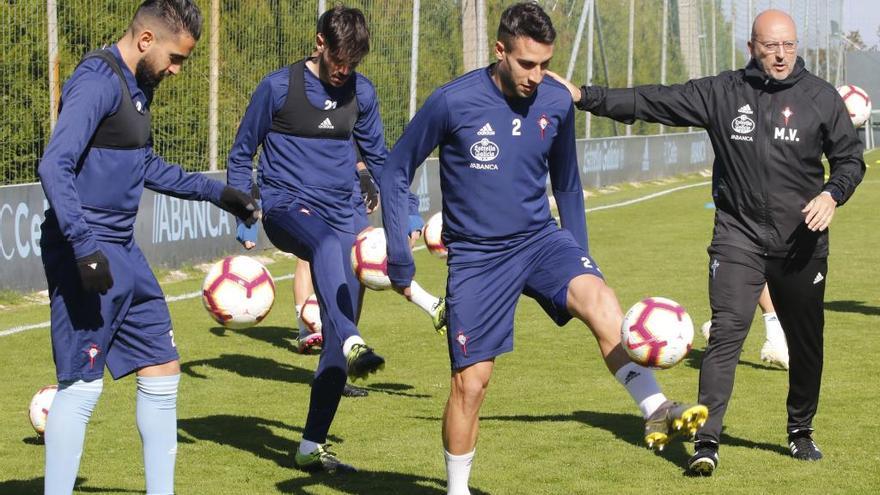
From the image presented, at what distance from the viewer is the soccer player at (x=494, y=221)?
578cm

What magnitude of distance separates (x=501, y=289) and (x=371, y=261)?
1526mm

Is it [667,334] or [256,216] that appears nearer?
[667,334]

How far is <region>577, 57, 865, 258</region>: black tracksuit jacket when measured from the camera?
6828 millimetres

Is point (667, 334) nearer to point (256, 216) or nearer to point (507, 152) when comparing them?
point (507, 152)

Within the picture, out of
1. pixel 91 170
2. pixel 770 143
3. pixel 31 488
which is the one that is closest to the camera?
pixel 91 170

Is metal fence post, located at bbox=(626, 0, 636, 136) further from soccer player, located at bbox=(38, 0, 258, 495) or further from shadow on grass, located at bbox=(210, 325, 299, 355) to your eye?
soccer player, located at bbox=(38, 0, 258, 495)

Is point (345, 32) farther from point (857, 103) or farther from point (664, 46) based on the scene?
point (664, 46)

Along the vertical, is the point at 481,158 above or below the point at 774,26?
below

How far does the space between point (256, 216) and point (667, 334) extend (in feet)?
6.01

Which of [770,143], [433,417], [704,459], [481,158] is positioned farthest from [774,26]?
[433,417]

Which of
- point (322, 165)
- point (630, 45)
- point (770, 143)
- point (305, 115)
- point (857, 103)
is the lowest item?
point (322, 165)

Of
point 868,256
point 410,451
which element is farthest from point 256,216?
point 868,256

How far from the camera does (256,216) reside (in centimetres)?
630

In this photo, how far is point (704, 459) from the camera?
6723 mm
